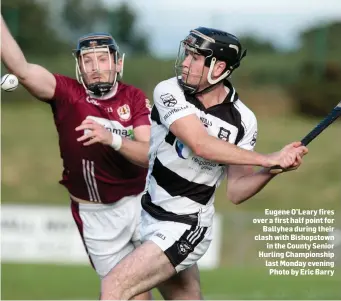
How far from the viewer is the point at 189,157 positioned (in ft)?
21.8

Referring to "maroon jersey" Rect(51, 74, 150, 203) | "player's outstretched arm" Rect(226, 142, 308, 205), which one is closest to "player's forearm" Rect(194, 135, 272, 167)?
"player's outstretched arm" Rect(226, 142, 308, 205)

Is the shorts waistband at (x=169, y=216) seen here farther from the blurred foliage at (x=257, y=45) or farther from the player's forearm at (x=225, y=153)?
the blurred foliage at (x=257, y=45)

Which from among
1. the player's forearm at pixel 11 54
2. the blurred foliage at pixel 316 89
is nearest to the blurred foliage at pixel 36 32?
the blurred foliage at pixel 316 89

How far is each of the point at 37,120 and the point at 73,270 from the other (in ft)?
36.6

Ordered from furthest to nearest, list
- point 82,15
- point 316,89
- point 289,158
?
1. point 82,15
2. point 316,89
3. point 289,158

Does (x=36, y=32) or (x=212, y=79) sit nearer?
(x=212, y=79)

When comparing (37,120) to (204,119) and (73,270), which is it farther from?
(204,119)

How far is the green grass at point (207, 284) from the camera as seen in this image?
13258 millimetres

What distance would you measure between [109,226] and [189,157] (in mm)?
1519

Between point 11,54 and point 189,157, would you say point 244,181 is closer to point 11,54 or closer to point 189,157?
point 189,157

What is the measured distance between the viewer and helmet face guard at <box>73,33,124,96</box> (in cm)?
749

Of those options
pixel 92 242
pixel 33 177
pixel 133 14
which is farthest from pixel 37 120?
pixel 92 242

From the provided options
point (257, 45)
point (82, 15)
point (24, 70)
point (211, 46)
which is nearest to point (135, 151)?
point (24, 70)

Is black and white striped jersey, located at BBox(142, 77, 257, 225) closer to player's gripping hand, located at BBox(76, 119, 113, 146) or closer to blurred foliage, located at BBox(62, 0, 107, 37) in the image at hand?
player's gripping hand, located at BBox(76, 119, 113, 146)
